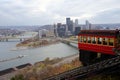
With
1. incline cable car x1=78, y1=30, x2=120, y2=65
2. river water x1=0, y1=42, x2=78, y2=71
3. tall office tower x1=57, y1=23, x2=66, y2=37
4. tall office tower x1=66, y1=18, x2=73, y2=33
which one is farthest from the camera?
tall office tower x1=66, y1=18, x2=73, y2=33

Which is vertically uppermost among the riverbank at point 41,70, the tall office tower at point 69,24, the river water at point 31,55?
the tall office tower at point 69,24

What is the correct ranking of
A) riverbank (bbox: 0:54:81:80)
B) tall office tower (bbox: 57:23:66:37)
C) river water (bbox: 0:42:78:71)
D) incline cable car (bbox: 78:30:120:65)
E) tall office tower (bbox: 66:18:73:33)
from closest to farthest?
incline cable car (bbox: 78:30:120:65) < riverbank (bbox: 0:54:81:80) < river water (bbox: 0:42:78:71) < tall office tower (bbox: 57:23:66:37) < tall office tower (bbox: 66:18:73:33)

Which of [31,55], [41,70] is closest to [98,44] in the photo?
[41,70]

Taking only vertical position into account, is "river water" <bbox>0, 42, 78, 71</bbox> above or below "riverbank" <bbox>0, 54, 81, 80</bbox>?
below

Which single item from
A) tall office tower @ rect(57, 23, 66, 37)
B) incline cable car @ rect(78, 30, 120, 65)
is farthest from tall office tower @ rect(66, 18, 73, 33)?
incline cable car @ rect(78, 30, 120, 65)

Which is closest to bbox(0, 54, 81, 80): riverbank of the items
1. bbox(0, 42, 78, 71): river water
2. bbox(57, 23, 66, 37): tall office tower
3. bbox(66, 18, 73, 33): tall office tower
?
bbox(0, 42, 78, 71): river water

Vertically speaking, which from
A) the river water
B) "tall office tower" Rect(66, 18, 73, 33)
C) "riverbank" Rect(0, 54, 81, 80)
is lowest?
the river water

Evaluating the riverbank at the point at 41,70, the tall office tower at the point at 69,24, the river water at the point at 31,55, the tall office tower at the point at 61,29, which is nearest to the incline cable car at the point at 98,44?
the riverbank at the point at 41,70

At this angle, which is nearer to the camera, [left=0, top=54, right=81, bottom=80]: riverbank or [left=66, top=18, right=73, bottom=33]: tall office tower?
[left=0, top=54, right=81, bottom=80]: riverbank

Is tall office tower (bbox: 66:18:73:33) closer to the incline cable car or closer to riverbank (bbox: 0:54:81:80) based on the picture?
riverbank (bbox: 0:54:81:80)

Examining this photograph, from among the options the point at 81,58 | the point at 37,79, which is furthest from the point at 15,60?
the point at 81,58

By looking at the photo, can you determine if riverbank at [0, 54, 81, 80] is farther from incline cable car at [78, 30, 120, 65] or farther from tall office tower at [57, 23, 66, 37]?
tall office tower at [57, 23, 66, 37]

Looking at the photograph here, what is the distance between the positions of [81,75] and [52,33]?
10420 centimetres

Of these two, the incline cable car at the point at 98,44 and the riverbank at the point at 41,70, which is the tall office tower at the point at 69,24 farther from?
the incline cable car at the point at 98,44
